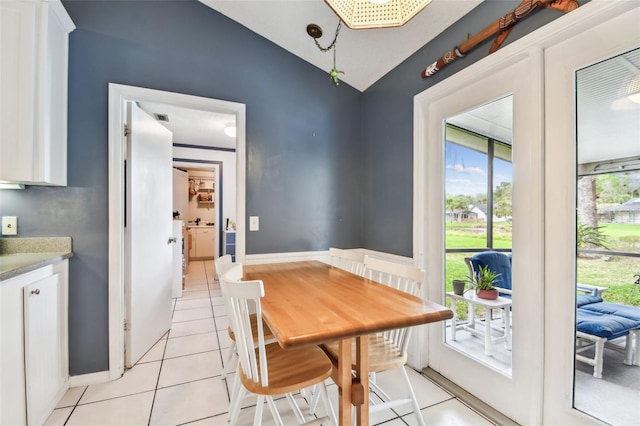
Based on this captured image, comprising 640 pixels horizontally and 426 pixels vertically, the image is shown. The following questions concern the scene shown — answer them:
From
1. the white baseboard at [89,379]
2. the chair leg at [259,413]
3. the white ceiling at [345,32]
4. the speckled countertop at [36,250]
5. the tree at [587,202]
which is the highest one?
the white ceiling at [345,32]

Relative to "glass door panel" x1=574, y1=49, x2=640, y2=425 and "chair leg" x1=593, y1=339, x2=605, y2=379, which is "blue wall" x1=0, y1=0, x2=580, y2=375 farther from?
"chair leg" x1=593, y1=339, x2=605, y2=379

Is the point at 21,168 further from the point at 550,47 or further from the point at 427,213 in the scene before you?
the point at 550,47

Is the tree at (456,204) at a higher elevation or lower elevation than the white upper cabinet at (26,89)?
lower

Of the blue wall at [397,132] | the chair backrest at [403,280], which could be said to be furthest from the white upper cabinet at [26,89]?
the blue wall at [397,132]

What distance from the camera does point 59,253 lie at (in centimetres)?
186

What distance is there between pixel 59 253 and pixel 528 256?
289 centimetres

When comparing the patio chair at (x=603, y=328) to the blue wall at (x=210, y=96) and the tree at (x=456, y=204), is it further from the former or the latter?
the blue wall at (x=210, y=96)

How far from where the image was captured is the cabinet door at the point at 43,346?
147 cm

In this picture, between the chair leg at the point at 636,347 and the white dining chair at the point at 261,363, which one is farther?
the chair leg at the point at 636,347

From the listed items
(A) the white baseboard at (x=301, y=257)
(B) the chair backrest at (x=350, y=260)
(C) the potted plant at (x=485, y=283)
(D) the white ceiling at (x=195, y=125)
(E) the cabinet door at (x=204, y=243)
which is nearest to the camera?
(C) the potted plant at (x=485, y=283)

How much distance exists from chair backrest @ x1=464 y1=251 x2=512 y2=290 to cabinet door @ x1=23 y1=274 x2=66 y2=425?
2618 mm

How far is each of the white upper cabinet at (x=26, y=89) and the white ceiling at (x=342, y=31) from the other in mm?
1136

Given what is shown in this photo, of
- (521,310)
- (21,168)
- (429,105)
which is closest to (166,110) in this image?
(21,168)

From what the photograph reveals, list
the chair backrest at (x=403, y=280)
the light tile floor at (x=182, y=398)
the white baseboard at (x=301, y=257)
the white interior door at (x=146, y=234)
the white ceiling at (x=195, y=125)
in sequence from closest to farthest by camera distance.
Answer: the chair backrest at (x=403, y=280), the light tile floor at (x=182, y=398), the white interior door at (x=146, y=234), the white baseboard at (x=301, y=257), the white ceiling at (x=195, y=125)
